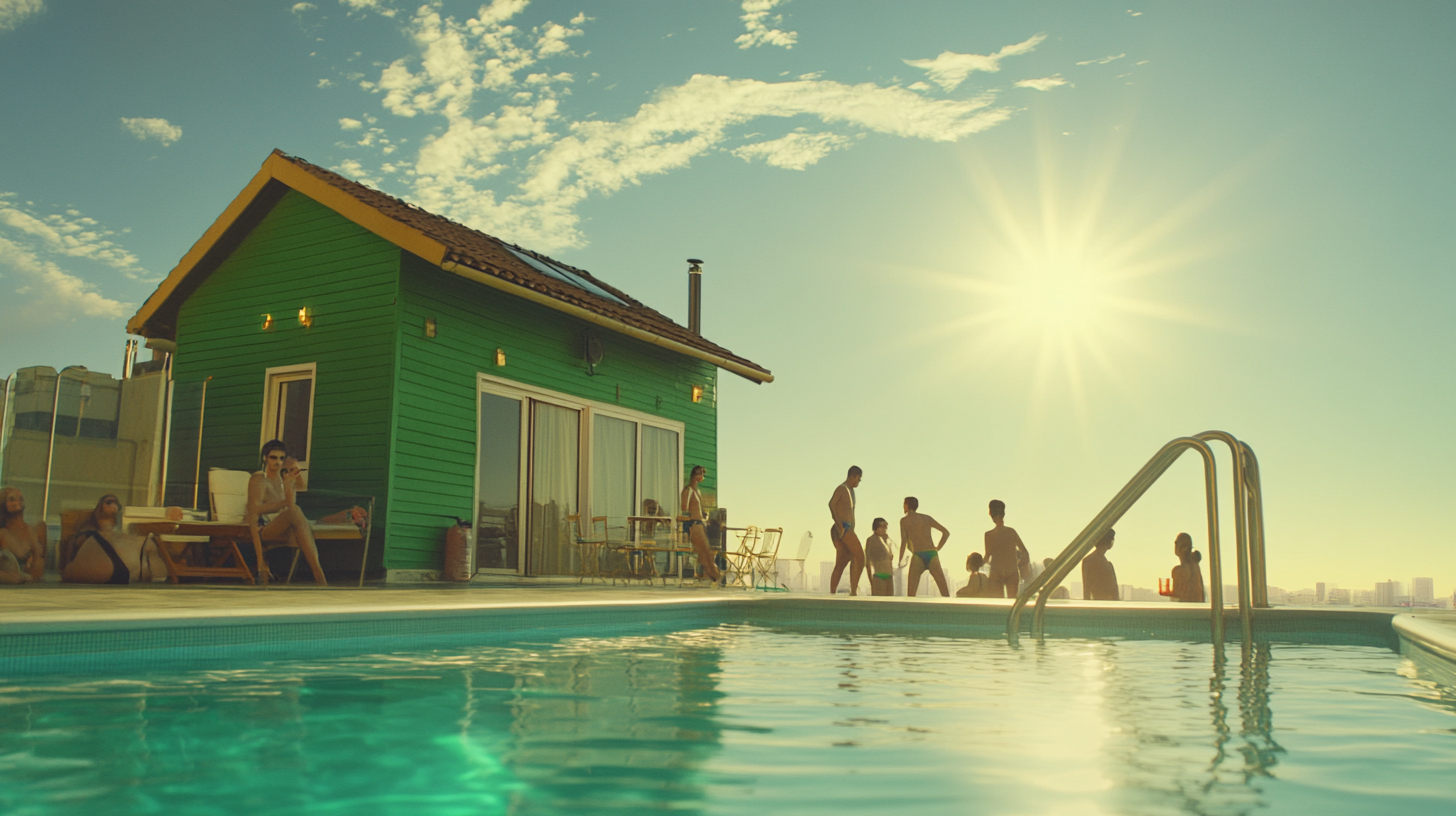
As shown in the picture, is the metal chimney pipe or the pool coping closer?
the pool coping

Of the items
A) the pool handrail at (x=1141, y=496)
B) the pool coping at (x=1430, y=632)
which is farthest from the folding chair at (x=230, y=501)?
the pool coping at (x=1430, y=632)

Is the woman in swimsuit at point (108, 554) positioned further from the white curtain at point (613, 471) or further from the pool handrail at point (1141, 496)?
the pool handrail at point (1141, 496)

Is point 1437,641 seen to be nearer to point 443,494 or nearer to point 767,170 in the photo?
point 443,494

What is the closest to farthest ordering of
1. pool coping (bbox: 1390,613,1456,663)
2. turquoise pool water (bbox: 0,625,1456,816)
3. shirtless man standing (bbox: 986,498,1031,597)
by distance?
turquoise pool water (bbox: 0,625,1456,816), pool coping (bbox: 1390,613,1456,663), shirtless man standing (bbox: 986,498,1031,597)

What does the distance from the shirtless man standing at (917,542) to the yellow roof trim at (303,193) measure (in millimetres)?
5457

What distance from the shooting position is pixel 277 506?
7.37 m

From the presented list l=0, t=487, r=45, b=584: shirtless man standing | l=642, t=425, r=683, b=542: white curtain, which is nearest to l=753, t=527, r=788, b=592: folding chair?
l=642, t=425, r=683, b=542: white curtain

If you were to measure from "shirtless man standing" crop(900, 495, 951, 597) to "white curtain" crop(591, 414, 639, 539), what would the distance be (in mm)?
3146

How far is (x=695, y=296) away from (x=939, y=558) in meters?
6.20

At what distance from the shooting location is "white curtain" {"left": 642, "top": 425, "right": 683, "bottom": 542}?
40.7 ft

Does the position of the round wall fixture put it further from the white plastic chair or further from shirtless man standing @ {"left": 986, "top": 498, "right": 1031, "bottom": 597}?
shirtless man standing @ {"left": 986, "top": 498, "right": 1031, "bottom": 597}

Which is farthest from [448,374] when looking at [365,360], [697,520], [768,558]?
[768,558]

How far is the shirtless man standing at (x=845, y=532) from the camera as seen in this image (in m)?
10.8

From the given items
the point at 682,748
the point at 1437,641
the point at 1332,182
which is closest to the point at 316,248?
the point at 682,748
